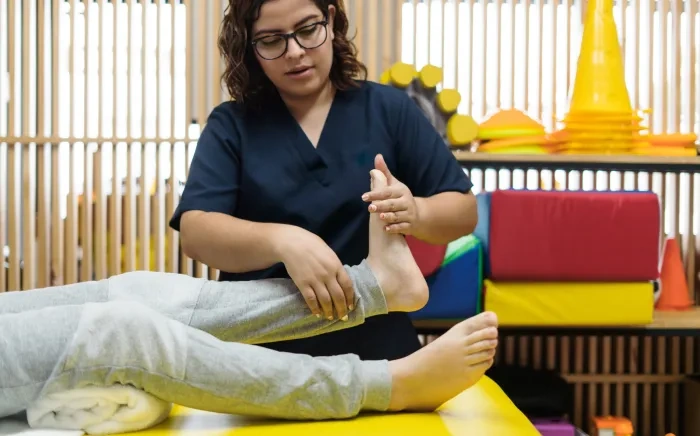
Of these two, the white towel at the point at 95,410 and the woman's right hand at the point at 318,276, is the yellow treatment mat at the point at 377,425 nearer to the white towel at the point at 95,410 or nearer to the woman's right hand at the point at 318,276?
the white towel at the point at 95,410

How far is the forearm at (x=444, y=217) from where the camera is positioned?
145 centimetres

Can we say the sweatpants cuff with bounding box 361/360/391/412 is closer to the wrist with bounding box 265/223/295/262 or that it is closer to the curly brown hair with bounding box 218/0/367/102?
the wrist with bounding box 265/223/295/262

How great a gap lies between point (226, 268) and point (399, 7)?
1.58 m

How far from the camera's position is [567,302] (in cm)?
229

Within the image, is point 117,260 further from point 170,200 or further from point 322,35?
point 322,35

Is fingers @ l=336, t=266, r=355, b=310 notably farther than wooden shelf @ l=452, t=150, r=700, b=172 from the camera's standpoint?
No

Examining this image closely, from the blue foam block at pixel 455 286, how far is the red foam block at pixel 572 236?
0.05m

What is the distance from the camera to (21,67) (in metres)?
2.76

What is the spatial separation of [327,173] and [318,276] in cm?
34

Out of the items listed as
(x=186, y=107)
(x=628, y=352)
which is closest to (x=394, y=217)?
(x=186, y=107)

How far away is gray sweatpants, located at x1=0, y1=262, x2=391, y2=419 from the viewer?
3.82 feet

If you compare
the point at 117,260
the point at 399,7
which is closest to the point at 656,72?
the point at 399,7

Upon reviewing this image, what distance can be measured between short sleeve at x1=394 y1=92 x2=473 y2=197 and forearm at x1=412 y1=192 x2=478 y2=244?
36 millimetres

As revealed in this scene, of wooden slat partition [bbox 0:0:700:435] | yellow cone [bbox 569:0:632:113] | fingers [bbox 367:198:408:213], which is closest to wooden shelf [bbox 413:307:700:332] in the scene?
wooden slat partition [bbox 0:0:700:435]
